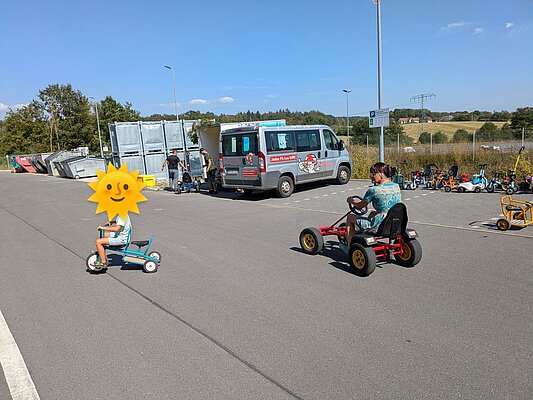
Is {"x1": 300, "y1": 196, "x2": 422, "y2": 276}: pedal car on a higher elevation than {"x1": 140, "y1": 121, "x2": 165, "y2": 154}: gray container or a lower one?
lower

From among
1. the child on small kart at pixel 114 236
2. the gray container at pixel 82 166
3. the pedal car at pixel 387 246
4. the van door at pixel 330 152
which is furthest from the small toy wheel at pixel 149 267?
the gray container at pixel 82 166

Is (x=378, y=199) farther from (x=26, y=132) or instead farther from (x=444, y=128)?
(x=26, y=132)

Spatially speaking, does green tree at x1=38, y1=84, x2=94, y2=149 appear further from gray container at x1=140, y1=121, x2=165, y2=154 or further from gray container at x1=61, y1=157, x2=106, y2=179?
gray container at x1=140, y1=121, x2=165, y2=154

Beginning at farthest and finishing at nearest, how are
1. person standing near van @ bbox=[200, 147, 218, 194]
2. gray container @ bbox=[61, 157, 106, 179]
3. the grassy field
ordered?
the grassy field
gray container @ bbox=[61, 157, 106, 179]
person standing near van @ bbox=[200, 147, 218, 194]

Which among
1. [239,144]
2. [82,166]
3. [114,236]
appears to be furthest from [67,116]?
[114,236]

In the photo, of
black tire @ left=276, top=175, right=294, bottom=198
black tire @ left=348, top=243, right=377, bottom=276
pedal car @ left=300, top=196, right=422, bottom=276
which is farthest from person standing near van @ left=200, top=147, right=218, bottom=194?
black tire @ left=348, top=243, right=377, bottom=276

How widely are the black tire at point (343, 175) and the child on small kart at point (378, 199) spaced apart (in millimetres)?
9963

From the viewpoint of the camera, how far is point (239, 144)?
1387 cm

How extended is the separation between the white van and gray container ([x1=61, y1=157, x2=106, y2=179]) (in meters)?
20.0

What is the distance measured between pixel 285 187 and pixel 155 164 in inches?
468

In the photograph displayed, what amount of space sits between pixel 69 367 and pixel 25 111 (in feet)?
232

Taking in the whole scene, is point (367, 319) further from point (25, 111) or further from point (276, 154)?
Answer: point (25, 111)

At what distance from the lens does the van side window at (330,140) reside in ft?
50.1

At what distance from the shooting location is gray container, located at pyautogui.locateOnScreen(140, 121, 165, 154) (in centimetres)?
2283
